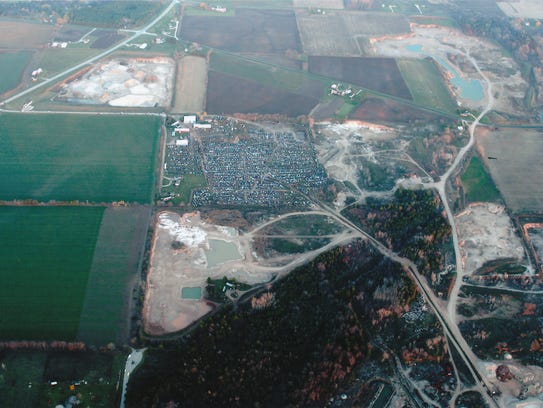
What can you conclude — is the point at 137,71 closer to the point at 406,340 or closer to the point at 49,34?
the point at 49,34

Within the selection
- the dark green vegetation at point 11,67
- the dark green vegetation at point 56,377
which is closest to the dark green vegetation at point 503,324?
the dark green vegetation at point 56,377

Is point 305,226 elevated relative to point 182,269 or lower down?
elevated

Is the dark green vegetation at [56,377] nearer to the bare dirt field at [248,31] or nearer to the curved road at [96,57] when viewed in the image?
the curved road at [96,57]

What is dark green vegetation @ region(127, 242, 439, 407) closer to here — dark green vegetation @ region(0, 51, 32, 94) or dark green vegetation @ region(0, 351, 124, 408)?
dark green vegetation @ region(0, 351, 124, 408)

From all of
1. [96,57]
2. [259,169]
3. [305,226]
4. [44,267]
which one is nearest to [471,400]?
[305,226]

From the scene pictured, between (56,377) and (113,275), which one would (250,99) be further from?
(56,377)

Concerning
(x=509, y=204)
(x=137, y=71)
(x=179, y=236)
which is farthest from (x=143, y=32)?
(x=509, y=204)
